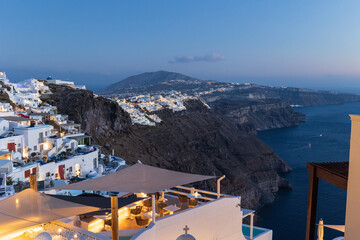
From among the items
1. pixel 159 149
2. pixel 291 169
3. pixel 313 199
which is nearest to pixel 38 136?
pixel 313 199

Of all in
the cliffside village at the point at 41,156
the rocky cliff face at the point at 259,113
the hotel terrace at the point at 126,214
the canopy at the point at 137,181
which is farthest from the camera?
the rocky cliff face at the point at 259,113

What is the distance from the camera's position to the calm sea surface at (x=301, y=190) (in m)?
28.4

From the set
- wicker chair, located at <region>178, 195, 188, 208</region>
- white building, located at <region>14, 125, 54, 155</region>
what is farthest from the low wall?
white building, located at <region>14, 125, 54, 155</region>

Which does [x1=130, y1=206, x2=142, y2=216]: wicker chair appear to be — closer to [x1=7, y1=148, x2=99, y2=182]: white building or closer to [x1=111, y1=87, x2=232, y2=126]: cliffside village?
[x1=7, y1=148, x2=99, y2=182]: white building

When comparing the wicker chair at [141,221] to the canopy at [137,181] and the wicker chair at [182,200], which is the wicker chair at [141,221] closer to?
the canopy at [137,181]

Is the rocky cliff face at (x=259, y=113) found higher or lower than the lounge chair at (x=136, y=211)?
lower

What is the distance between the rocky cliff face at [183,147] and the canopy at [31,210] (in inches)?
1120

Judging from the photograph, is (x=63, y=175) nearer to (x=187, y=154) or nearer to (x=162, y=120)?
(x=187, y=154)

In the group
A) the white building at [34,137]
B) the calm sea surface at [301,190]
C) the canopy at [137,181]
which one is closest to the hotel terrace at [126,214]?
the canopy at [137,181]

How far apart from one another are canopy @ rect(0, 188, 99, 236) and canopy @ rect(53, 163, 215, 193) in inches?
20.1

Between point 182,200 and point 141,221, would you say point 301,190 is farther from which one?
point 141,221

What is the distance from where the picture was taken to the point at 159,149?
136 ft

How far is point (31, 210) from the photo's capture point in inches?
176

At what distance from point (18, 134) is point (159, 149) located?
78.4ft
